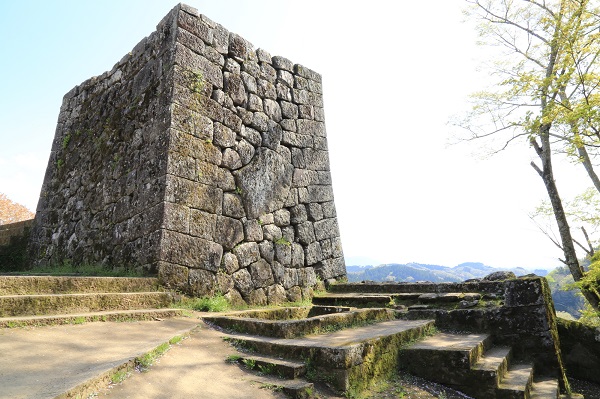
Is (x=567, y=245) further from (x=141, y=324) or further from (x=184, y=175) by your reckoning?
(x=141, y=324)

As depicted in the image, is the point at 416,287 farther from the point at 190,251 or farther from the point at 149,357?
the point at 149,357

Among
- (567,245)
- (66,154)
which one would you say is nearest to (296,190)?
(66,154)

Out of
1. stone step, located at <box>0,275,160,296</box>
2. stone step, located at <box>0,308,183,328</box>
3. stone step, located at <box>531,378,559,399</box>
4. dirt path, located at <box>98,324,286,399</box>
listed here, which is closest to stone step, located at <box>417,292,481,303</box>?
stone step, located at <box>531,378,559,399</box>

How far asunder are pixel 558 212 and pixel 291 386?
33.4 feet

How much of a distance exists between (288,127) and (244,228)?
2.48m

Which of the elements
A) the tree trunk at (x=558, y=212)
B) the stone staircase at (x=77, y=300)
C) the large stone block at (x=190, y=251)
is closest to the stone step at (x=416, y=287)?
the large stone block at (x=190, y=251)

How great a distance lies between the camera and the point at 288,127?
7.73m

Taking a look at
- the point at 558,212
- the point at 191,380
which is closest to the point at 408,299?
the point at 191,380

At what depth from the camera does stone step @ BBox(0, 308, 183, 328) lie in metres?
3.23

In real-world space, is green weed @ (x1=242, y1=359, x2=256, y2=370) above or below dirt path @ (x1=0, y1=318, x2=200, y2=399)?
below

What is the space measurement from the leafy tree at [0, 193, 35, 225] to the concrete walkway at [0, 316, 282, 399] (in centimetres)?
1951

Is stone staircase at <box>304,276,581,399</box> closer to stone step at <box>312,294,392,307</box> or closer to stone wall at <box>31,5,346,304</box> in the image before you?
stone step at <box>312,294,392,307</box>

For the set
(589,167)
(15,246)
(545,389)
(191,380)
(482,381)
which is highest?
(589,167)

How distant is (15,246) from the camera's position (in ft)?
29.4
